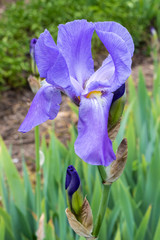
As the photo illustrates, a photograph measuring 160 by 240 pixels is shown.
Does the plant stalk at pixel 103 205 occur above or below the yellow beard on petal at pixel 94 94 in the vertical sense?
below

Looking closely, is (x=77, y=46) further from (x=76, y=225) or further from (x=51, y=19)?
(x=51, y=19)

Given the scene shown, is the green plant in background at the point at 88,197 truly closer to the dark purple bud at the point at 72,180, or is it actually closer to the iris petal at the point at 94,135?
the dark purple bud at the point at 72,180

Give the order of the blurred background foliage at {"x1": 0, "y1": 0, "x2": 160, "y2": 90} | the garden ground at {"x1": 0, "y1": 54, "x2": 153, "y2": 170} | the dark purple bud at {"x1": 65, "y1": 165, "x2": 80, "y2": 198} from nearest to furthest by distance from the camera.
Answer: the dark purple bud at {"x1": 65, "y1": 165, "x2": 80, "y2": 198} < the garden ground at {"x1": 0, "y1": 54, "x2": 153, "y2": 170} < the blurred background foliage at {"x1": 0, "y1": 0, "x2": 160, "y2": 90}

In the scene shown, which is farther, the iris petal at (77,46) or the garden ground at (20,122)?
the garden ground at (20,122)

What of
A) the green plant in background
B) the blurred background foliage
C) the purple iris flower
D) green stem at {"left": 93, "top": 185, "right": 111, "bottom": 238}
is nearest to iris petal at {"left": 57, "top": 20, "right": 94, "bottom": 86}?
the purple iris flower

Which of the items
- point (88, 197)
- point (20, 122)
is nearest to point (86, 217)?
point (88, 197)

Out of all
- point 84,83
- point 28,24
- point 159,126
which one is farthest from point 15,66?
point 84,83

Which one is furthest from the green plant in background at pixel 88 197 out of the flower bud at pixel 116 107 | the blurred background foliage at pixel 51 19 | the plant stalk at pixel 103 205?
the blurred background foliage at pixel 51 19

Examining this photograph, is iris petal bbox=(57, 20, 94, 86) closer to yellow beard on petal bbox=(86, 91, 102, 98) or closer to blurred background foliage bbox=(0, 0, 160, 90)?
yellow beard on petal bbox=(86, 91, 102, 98)
